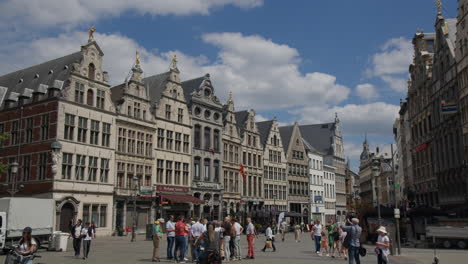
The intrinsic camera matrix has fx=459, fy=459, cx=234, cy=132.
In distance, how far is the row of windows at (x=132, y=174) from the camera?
4244cm

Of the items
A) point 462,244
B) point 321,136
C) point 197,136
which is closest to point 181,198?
point 197,136

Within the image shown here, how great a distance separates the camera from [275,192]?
68562 millimetres

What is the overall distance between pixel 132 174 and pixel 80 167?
6.06m

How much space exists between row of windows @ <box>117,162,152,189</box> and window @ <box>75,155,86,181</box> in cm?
397

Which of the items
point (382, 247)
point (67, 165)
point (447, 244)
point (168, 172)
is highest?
point (168, 172)

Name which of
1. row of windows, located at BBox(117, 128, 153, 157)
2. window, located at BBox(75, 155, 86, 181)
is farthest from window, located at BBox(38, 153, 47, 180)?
row of windows, located at BBox(117, 128, 153, 157)

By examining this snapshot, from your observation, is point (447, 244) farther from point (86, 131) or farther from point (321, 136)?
point (321, 136)

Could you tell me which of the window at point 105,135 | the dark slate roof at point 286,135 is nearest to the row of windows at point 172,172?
the window at point 105,135

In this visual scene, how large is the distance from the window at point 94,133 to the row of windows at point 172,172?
809cm

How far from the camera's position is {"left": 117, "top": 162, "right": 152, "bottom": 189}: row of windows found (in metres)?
Answer: 42.4

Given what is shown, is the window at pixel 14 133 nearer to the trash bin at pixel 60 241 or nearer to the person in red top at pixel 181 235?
the trash bin at pixel 60 241

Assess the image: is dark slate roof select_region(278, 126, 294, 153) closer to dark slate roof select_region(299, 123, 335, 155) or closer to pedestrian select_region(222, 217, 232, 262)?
dark slate roof select_region(299, 123, 335, 155)

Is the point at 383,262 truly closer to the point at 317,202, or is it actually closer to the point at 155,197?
the point at 155,197

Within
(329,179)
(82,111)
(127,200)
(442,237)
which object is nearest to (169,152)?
(127,200)
